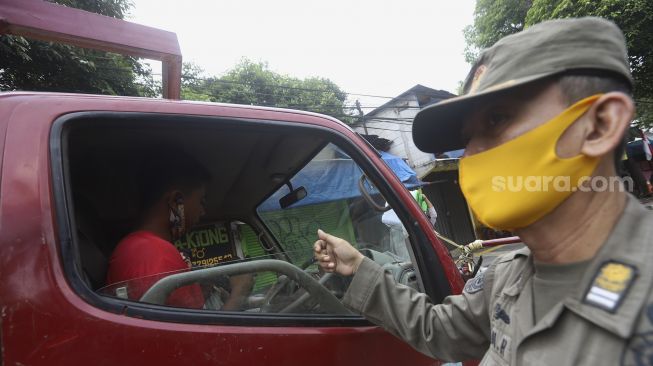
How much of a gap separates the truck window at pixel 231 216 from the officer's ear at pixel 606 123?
84cm

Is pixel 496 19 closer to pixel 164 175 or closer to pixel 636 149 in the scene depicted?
pixel 636 149

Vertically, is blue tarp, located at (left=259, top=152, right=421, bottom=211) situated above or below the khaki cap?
below

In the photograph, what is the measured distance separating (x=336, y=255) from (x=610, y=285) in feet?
2.76

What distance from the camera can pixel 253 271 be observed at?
124 cm

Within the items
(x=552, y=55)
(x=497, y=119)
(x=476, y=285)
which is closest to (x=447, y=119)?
(x=497, y=119)

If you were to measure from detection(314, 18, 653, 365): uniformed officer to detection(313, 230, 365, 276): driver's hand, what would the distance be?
51cm

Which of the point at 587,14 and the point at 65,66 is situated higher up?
the point at 587,14

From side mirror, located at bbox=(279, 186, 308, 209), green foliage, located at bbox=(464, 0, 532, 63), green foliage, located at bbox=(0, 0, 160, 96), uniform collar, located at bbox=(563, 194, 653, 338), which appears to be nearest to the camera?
uniform collar, located at bbox=(563, 194, 653, 338)

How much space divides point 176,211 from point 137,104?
707 mm

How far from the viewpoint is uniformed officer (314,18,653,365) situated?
0.72 m

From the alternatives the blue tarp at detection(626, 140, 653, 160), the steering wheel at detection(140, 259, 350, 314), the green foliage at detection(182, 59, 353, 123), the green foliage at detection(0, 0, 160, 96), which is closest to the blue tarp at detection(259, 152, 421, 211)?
the steering wheel at detection(140, 259, 350, 314)

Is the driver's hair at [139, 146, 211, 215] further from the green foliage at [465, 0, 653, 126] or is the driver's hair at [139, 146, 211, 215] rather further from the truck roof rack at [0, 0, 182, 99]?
the green foliage at [465, 0, 653, 126]

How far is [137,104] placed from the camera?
1.11 metres

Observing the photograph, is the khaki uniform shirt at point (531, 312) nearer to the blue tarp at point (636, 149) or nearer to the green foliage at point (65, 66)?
the green foliage at point (65, 66)
